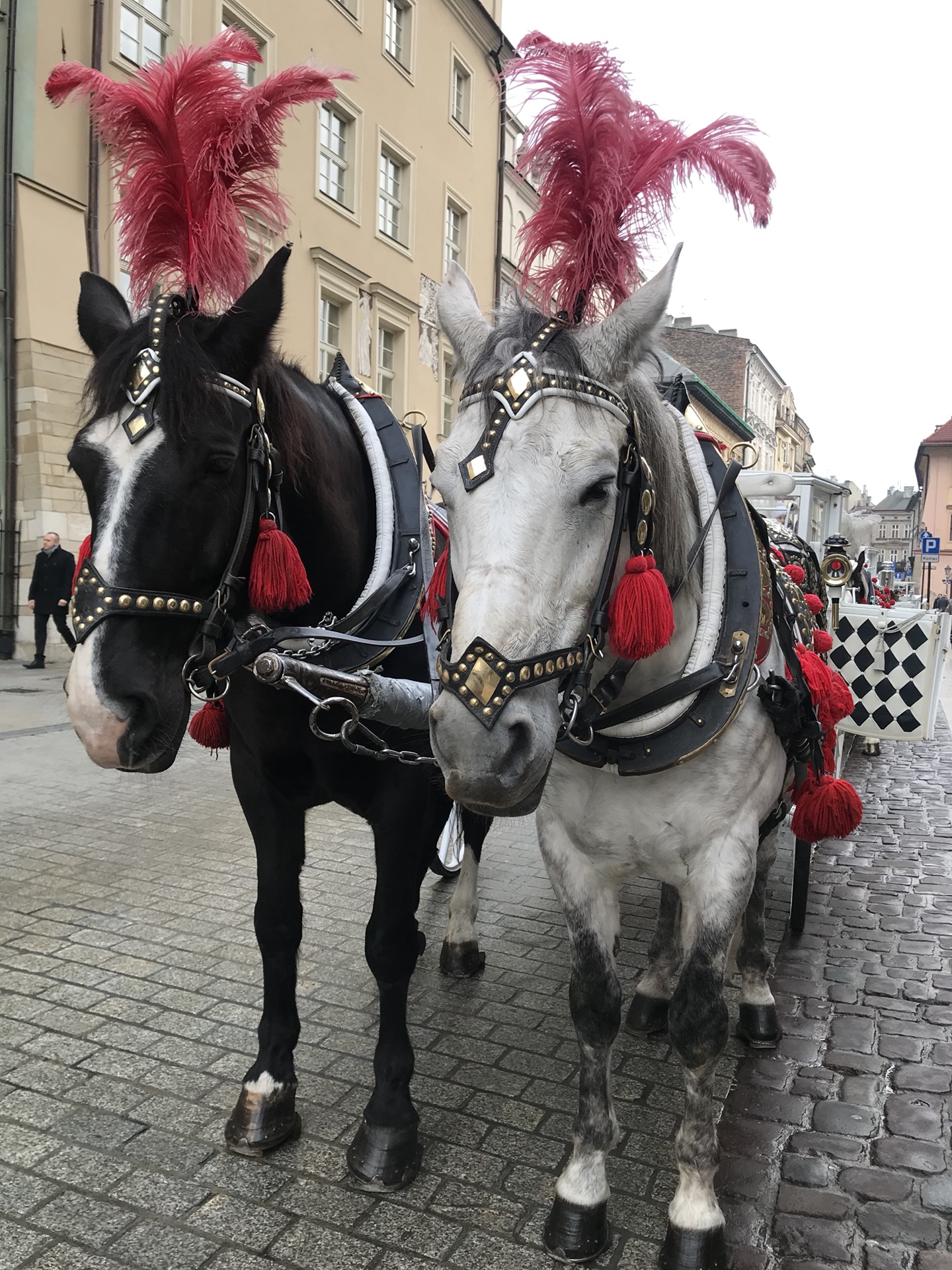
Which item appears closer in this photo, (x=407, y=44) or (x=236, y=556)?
(x=236, y=556)

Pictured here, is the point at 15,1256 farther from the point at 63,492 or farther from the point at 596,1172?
the point at 63,492

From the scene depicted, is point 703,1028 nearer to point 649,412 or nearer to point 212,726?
point 649,412

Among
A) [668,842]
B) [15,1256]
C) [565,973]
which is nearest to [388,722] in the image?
[668,842]

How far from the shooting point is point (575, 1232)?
214cm

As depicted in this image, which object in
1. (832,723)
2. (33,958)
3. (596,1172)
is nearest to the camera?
(596,1172)

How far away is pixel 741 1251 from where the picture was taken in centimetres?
216

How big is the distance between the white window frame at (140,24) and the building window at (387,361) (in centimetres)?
556

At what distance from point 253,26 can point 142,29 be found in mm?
2081

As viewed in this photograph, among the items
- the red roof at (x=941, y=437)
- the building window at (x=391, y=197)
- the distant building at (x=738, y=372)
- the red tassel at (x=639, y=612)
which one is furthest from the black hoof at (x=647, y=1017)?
the red roof at (x=941, y=437)

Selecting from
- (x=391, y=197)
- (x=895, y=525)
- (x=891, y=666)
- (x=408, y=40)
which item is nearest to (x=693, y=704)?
(x=891, y=666)

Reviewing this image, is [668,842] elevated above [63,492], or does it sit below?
below

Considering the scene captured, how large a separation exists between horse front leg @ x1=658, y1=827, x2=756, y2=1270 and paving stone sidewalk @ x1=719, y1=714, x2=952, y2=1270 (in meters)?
0.14

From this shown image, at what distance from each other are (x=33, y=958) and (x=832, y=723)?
3050 millimetres

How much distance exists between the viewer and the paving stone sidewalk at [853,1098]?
2.22m
